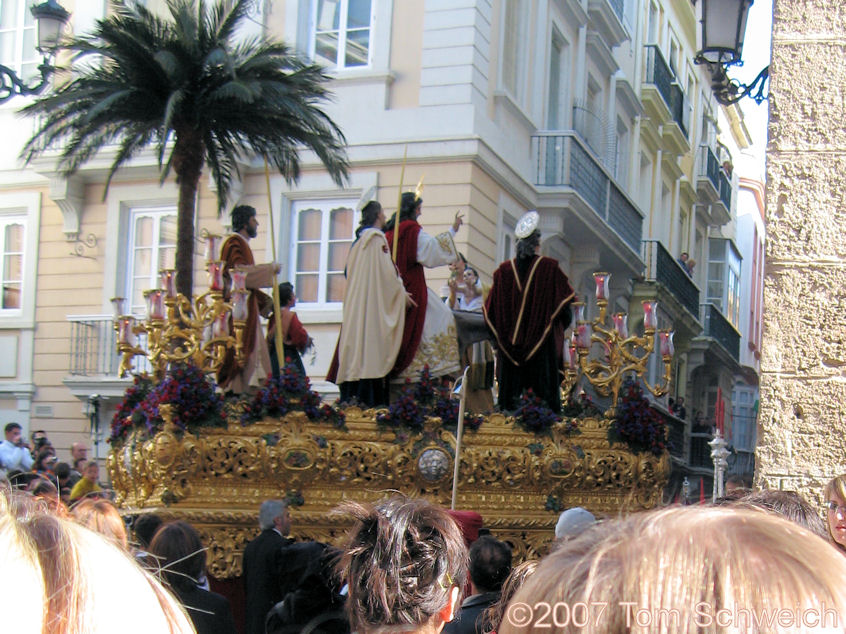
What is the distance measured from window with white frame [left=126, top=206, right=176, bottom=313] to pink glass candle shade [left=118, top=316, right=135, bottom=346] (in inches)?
366

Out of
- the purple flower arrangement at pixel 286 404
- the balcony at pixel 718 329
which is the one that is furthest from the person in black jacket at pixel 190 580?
the balcony at pixel 718 329

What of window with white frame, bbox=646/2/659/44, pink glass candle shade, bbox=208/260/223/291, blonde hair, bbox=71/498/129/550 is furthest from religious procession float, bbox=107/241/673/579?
window with white frame, bbox=646/2/659/44

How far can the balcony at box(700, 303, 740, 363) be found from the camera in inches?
1214

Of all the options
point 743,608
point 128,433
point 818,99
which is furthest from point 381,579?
point 128,433

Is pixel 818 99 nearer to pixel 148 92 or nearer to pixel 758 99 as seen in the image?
pixel 758 99

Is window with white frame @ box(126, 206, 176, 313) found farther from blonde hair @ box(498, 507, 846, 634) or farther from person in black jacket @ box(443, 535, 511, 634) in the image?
blonde hair @ box(498, 507, 846, 634)

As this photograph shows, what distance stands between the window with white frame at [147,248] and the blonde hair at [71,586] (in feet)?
57.5

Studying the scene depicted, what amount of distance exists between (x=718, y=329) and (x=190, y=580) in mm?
28645

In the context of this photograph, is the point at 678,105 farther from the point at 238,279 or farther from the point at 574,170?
the point at 238,279

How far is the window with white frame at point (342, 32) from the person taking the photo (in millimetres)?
17312

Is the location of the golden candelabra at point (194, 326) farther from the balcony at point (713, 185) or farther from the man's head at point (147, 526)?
the balcony at point (713, 185)

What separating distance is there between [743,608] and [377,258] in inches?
329

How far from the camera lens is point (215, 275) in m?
9.03

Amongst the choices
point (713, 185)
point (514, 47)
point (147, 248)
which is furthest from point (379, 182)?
point (713, 185)
